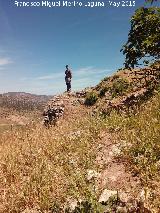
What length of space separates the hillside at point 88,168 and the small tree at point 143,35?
9.62ft

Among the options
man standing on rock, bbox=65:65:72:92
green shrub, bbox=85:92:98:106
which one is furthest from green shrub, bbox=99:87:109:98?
man standing on rock, bbox=65:65:72:92

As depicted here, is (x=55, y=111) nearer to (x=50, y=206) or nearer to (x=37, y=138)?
(x=37, y=138)

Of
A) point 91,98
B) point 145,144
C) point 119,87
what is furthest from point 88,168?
point 91,98

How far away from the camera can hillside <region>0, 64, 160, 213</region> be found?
5.88 meters

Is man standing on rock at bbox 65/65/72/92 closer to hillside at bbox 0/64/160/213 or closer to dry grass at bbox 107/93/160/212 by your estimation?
hillside at bbox 0/64/160/213

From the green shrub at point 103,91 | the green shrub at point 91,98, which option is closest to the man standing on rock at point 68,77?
the green shrub at point 91,98

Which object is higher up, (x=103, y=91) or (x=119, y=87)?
(x=119, y=87)

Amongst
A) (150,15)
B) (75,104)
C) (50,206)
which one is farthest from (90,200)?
(75,104)

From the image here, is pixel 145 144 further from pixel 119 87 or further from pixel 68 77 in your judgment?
pixel 68 77

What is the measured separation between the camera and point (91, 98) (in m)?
23.1

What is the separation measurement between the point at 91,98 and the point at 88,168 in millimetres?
15593

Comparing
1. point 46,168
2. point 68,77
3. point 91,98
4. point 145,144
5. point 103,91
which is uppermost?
point 68,77

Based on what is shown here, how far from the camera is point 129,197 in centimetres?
569

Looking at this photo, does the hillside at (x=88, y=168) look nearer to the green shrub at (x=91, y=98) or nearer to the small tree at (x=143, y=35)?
the small tree at (x=143, y=35)
